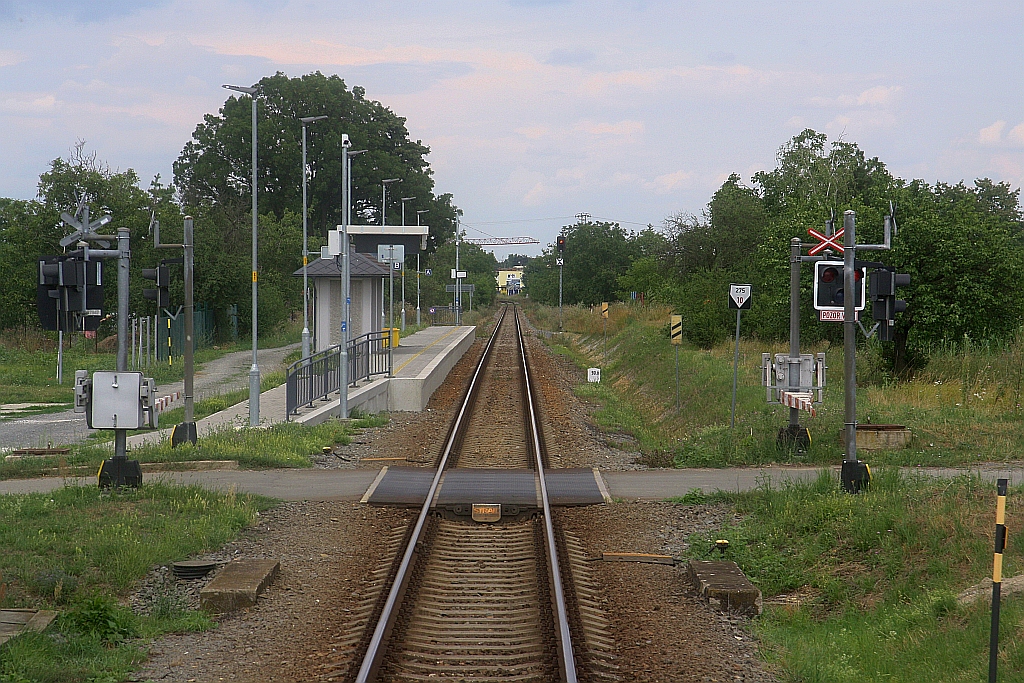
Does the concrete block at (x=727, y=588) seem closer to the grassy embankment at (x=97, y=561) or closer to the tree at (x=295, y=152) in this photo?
the grassy embankment at (x=97, y=561)

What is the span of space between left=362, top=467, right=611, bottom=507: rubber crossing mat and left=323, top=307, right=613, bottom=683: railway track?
40cm

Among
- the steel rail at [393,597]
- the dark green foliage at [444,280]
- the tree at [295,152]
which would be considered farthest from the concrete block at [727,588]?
the tree at [295,152]

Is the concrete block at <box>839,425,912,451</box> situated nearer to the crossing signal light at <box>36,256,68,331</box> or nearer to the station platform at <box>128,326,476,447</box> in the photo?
the station platform at <box>128,326,476,447</box>

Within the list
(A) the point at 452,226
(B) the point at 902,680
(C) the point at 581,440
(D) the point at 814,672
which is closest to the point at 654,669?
(D) the point at 814,672

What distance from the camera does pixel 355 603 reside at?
895 centimetres

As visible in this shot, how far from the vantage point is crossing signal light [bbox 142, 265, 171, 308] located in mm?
16891

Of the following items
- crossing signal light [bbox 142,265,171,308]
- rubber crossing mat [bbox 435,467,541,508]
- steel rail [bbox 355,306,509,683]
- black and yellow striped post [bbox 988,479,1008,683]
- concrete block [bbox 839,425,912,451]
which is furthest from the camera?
crossing signal light [bbox 142,265,171,308]

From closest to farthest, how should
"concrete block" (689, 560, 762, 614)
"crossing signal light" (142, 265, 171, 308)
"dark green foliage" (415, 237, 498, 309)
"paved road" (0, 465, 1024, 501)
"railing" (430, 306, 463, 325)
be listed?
"concrete block" (689, 560, 762, 614), "paved road" (0, 465, 1024, 501), "crossing signal light" (142, 265, 171, 308), "railing" (430, 306, 463, 325), "dark green foliage" (415, 237, 498, 309)

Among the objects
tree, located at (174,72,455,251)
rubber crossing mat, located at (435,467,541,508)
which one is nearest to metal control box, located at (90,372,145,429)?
rubber crossing mat, located at (435,467,541,508)

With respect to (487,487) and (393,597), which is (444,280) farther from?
(393,597)

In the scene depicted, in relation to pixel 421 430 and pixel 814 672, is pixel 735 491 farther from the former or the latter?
pixel 421 430

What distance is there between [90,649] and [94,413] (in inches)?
214

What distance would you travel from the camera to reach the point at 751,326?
37938 mm

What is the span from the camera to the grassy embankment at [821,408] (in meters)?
16.3
